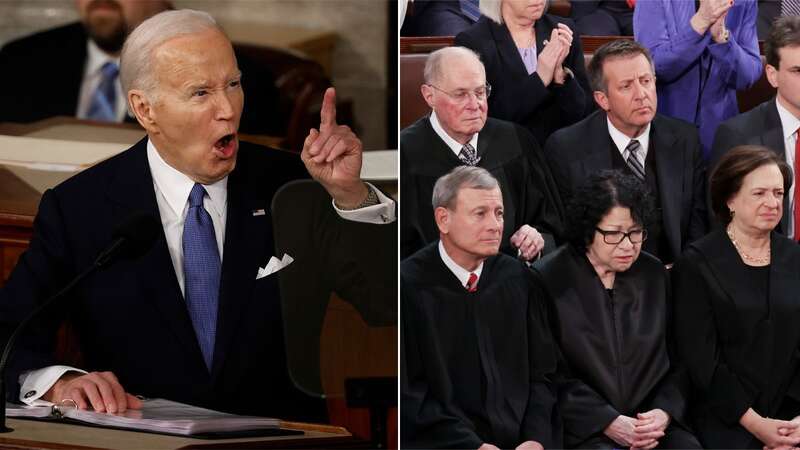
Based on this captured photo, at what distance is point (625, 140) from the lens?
4.71 m

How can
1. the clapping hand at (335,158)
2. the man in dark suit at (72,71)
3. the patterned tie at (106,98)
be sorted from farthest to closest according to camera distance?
the man in dark suit at (72,71)
the patterned tie at (106,98)
the clapping hand at (335,158)

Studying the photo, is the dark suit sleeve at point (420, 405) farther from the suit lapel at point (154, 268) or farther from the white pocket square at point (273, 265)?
the suit lapel at point (154, 268)

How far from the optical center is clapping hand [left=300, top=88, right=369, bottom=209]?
15.1 ft

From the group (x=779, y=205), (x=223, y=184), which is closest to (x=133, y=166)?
Result: (x=223, y=184)

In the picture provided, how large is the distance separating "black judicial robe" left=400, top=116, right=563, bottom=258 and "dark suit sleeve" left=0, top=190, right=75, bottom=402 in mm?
1010

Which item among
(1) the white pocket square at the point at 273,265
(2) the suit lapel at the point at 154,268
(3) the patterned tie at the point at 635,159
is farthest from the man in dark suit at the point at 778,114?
(2) the suit lapel at the point at 154,268

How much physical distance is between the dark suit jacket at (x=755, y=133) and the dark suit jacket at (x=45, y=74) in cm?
220

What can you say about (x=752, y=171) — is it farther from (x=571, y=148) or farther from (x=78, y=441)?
(x=78, y=441)

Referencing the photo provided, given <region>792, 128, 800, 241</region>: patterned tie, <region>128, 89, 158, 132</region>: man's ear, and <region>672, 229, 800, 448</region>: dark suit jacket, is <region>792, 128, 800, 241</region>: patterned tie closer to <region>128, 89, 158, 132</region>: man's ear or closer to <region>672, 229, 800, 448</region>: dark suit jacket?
<region>672, 229, 800, 448</region>: dark suit jacket

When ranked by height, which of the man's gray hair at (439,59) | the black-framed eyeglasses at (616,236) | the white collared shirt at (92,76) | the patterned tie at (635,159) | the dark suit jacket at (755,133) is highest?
the white collared shirt at (92,76)

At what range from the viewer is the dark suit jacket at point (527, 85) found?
4.67m

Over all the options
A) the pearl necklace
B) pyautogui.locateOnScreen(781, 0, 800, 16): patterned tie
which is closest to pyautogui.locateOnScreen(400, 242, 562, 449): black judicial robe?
the pearl necklace

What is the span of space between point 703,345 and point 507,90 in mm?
955

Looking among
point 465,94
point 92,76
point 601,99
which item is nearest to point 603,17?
point 601,99
